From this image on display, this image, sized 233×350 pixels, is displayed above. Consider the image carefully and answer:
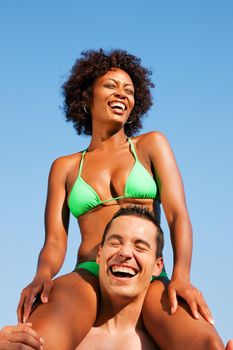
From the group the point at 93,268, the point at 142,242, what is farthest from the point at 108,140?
the point at 142,242

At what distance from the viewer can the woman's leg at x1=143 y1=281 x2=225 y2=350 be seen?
422 centimetres

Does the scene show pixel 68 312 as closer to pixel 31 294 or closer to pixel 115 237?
pixel 31 294

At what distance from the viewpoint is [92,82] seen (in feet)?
20.3

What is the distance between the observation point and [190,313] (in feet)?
14.7

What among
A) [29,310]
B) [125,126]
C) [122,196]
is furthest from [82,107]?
[29,310]

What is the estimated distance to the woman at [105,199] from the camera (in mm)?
4473

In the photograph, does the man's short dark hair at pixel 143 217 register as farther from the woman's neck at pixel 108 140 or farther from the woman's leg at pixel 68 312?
the woman's neck at pixel 108 140

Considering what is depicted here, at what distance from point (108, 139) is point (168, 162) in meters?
0.71

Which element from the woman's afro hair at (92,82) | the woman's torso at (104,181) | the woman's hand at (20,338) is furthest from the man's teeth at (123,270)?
the woman's afro hair at (92,82)

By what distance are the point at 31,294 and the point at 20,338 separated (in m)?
0.88

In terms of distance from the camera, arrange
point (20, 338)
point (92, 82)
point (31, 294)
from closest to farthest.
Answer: point (20, 338) < point (31, 294) < point (92, 82)

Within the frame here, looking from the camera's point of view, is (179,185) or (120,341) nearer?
(120,341)

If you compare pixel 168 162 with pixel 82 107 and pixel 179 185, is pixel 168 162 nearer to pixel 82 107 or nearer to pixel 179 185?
pixel 179 185

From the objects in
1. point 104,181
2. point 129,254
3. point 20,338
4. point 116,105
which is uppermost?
point 116,105
